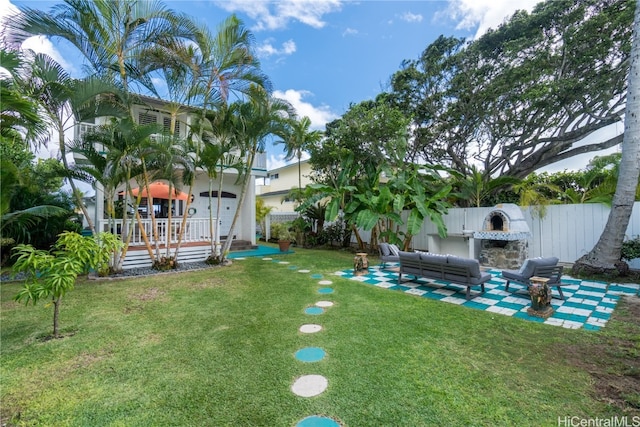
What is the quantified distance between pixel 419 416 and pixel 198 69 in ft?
32.2

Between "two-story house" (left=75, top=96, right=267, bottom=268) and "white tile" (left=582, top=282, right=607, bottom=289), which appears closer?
"white tile" (left=582, top=282, right=607, bottom=289)

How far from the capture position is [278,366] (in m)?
3.36

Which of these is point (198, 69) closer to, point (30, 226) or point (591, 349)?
point (30, 226)

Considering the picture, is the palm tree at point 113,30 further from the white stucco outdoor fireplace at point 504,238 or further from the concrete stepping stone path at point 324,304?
the white stucco outdoor fireplace at point 504,238

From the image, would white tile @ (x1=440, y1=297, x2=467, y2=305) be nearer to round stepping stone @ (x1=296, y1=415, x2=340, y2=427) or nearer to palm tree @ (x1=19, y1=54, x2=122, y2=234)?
round stepping stone @ (x1=296, y1=415, x2=340, y2=427)

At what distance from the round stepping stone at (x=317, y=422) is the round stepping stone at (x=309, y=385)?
34 centimetres

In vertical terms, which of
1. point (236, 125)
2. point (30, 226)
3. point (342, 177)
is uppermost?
point (236, 125)

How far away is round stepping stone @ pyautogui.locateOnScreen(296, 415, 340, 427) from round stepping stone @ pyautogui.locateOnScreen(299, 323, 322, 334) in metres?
1.85

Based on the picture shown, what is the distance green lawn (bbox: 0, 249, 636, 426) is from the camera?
101 inches

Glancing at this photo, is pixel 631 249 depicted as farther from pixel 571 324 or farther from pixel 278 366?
pixel 278 366

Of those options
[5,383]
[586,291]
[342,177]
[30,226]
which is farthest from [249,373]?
[30,226]

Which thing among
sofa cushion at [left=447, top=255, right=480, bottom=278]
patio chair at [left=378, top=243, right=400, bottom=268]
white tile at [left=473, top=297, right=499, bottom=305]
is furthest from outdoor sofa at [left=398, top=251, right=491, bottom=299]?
patio chair at [left=378, top=243, right=400, bottom=268]

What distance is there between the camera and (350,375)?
3.15 m

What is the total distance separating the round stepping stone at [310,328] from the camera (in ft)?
14.4
